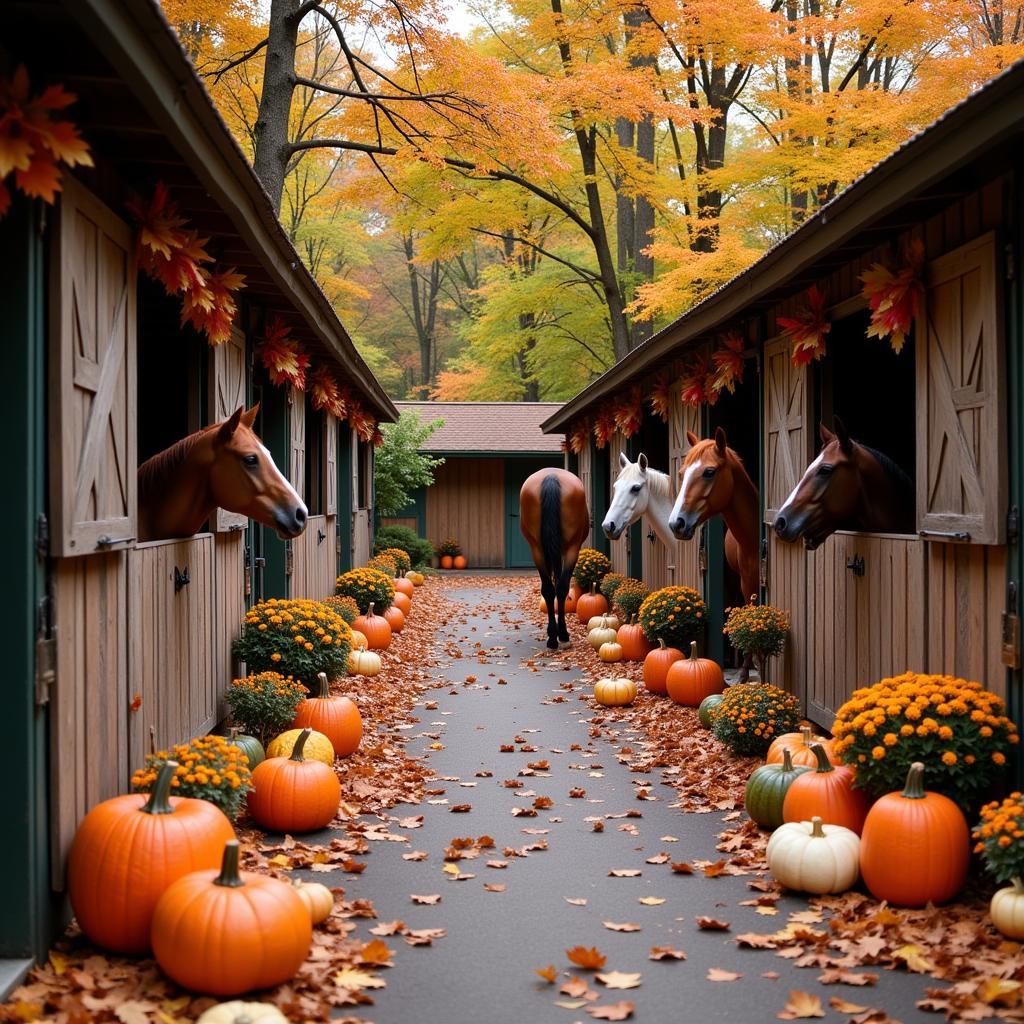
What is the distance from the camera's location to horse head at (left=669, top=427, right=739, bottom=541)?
324 inches

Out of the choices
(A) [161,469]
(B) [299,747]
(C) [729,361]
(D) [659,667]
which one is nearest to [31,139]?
(A) [161,469]

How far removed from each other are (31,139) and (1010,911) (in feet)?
14.0

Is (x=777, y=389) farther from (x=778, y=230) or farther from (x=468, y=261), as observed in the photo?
(x=468, y=261)

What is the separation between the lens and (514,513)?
88.8 ft

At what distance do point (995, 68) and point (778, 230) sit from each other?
7280 mm

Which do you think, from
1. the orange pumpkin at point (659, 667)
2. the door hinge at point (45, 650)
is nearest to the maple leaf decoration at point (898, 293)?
the door hinge at point (45, 650)

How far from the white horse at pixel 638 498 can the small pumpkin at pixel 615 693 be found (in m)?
1.75

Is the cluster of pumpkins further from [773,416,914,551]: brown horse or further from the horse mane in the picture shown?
the horse mane

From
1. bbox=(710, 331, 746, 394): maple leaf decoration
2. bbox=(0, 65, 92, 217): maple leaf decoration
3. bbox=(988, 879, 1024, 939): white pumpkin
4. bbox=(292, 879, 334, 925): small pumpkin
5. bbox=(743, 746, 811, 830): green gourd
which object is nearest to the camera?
bbox=(0, 65, 92, 217): maple leaf decoration

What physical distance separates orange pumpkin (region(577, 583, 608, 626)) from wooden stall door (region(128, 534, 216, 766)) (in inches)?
315

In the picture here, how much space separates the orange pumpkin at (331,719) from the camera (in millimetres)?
6613

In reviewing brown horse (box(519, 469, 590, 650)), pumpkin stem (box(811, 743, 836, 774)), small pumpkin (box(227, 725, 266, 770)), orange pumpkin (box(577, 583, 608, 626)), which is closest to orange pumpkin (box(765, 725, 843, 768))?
pumpkin stem (box(811, 743, 836, 774))

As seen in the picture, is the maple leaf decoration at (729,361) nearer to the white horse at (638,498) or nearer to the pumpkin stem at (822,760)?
the white horse at (638,498)

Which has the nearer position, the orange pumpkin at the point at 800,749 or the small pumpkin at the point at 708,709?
the orange pumpkin at the point at 800,749
